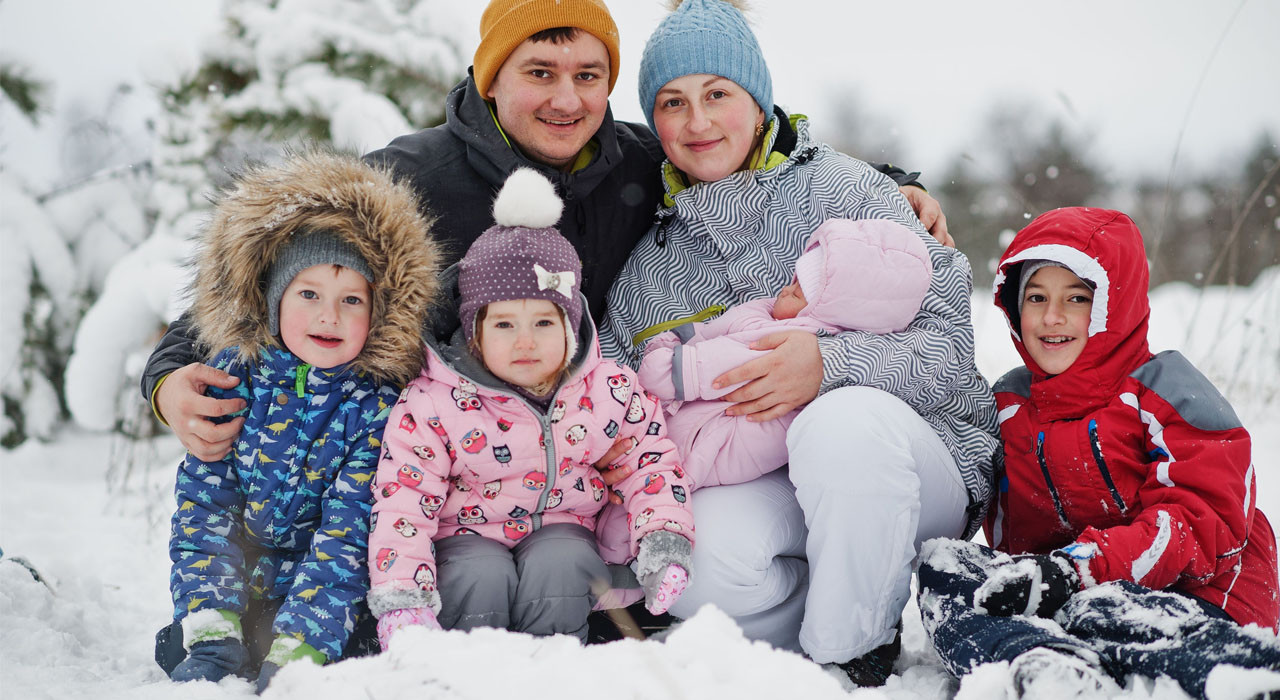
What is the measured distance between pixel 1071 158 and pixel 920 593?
29.0ft

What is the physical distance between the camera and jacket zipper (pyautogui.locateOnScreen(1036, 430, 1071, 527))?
89.1 inches

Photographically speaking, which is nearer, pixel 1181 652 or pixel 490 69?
pixel 1181 652

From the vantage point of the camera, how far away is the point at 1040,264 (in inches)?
94.0

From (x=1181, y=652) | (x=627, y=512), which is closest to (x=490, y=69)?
(x=627, y=512)

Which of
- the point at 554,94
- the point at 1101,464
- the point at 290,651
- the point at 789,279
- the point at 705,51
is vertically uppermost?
the point at 705,51

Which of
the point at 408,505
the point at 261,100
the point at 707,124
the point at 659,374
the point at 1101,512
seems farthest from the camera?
the point at 261,100

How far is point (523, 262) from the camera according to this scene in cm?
203

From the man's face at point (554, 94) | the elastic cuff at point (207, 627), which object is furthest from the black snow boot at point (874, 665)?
the man's face at point (554, 94)

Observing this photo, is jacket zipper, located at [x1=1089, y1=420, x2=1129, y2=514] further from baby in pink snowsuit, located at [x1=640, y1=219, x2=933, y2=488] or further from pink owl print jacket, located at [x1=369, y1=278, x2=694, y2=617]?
pink owl print jacket, located at [x1=369, y1=278, x2=694, y2=617]

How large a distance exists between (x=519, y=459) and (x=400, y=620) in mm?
463

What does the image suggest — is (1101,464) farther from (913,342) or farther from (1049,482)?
(913,342)

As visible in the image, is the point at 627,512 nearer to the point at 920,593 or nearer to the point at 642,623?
the point at 642,623

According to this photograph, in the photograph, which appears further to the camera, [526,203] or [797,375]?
[797,375]

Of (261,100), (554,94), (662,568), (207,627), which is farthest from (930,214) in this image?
(261,100)
